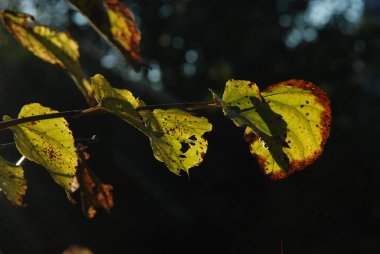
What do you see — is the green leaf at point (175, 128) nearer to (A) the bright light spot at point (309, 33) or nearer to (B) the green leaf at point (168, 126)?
(B) the green leaf at point (168, 126)

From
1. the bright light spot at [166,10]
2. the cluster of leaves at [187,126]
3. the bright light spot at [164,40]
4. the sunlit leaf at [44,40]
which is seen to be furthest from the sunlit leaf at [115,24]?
the bright light spot at [166,10]

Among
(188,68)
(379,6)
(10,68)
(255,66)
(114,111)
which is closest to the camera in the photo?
(114,111)

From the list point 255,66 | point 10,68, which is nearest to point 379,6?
point 255,66

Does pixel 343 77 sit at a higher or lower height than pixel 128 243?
lower

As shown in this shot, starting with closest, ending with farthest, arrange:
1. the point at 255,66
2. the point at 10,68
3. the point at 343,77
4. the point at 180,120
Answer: the point at 180,120, the point at 10,68, the point at 255,66, the point at 343,77

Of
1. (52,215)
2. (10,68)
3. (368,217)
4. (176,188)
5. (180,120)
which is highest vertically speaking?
(180,120)

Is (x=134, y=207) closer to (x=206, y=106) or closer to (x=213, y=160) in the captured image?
(x=213, y=160)

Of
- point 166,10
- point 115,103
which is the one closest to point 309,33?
point 166,10
